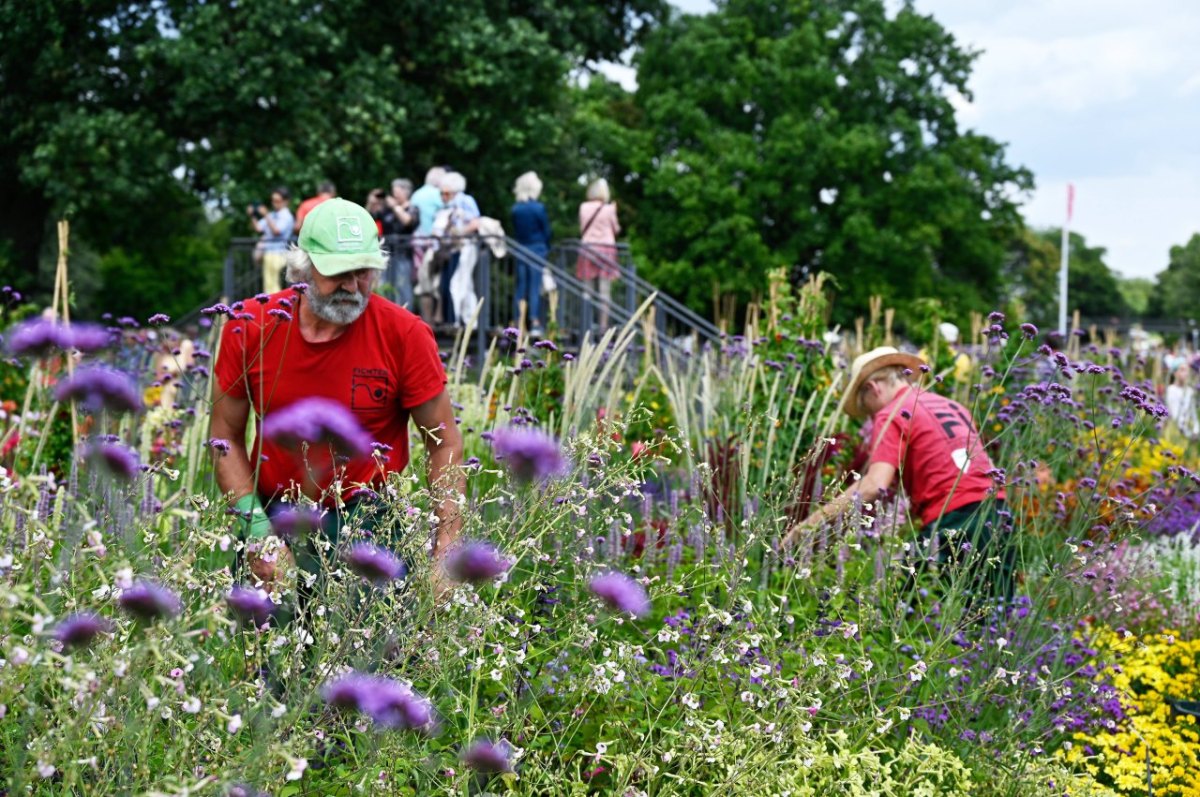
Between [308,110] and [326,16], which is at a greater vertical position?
[326,16]

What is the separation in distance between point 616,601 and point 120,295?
162 ft

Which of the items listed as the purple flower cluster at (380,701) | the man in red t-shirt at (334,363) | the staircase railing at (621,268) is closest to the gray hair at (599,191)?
the staircase railing at (621,268)

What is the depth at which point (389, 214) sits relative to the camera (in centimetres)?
1408

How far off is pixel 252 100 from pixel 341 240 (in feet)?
53.1

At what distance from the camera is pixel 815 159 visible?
32125mm

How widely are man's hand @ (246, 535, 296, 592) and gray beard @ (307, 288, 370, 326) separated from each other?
2.80 feet

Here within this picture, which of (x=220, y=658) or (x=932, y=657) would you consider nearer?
(x=220, y=658)

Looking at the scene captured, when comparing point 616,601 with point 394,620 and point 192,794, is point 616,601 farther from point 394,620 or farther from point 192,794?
point 192,794

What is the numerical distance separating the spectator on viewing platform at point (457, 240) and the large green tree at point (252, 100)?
5.47m

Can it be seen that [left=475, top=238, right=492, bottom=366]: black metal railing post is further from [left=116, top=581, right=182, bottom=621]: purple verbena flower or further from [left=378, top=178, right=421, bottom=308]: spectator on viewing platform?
[left=116, top=581, right=182, bottom=621]: purple verbena flower

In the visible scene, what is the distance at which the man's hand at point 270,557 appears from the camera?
2.52m

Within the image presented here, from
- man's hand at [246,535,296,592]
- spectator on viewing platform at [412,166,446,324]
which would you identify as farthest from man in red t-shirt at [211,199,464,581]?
spectator on viewing platform at [412,166,446,324]

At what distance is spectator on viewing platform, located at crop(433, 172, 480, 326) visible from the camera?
43.0 feet

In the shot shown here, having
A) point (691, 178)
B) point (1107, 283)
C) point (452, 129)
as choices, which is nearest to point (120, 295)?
point (691, 178)
